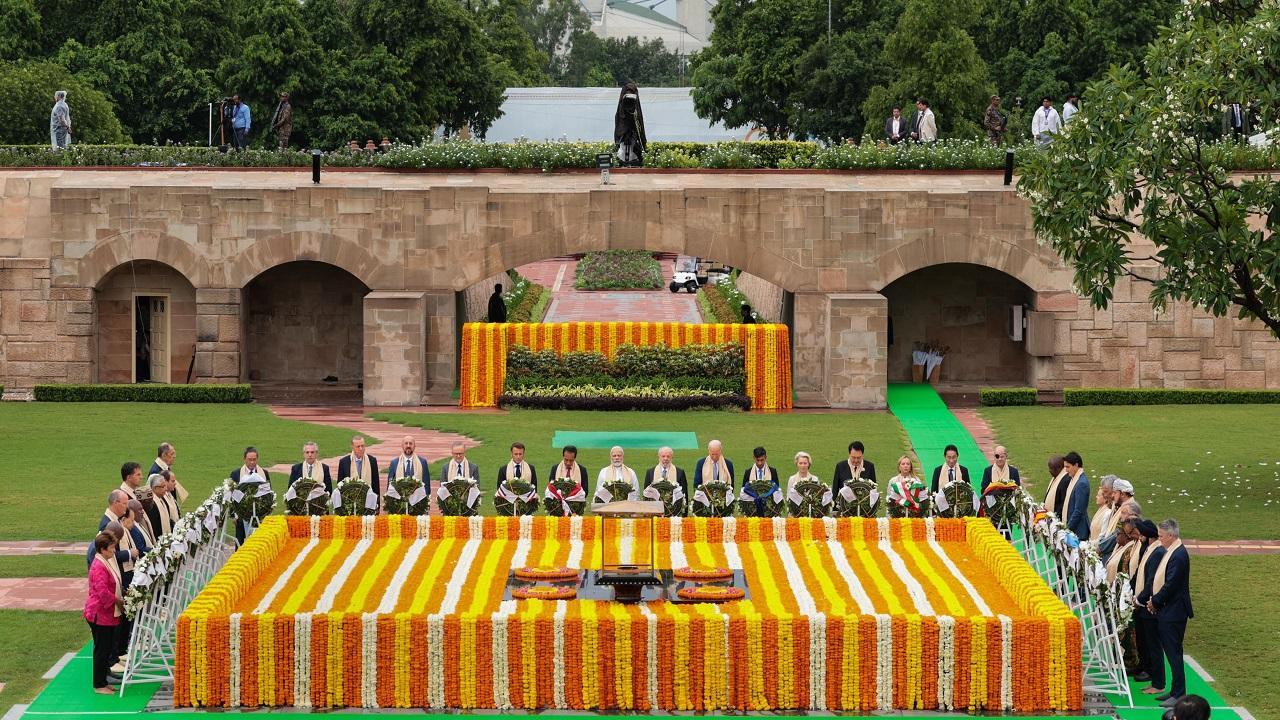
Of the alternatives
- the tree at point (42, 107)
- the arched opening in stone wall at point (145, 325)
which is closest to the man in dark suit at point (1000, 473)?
the arched opening in stone wall at point (145, 325)

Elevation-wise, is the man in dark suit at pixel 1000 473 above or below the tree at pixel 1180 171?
below

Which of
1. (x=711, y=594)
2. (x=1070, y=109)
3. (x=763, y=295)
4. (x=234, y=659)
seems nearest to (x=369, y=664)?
(x=234, y=659)

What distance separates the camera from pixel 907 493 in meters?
19.7

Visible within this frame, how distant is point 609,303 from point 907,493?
87.0 feet

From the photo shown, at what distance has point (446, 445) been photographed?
28453 millimetres

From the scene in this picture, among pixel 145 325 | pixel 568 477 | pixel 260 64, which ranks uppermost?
pixel 260 64

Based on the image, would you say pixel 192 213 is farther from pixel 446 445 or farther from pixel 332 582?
pixel 332 582

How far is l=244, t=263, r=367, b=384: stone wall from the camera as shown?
36.8 m

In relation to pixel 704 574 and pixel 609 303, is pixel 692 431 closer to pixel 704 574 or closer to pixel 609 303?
pixel 704 574

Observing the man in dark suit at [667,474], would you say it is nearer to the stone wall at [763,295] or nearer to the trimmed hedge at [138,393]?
the trimmed hedge at [138,393]

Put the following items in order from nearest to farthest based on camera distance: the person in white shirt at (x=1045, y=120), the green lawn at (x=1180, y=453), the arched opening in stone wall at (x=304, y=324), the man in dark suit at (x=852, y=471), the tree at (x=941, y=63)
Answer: the man in dark suit at (x=852, y=471) < the green lawn at (x=1180, y=453) < the person in white shirt at (x=1045, y=120) < the arched opening in stone wall at (x=304, y=324) < the tree at (x=941, y=63)

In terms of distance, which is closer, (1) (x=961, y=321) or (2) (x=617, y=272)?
(1) (x=961, y=321)

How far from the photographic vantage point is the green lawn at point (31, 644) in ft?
49.5

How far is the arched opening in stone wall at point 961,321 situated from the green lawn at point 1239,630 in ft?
53.4
